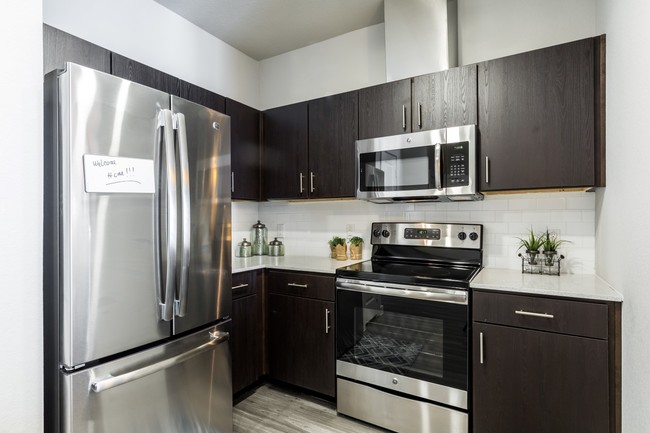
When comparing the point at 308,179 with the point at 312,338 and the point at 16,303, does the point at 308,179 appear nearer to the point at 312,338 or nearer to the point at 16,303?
the point at 312,338

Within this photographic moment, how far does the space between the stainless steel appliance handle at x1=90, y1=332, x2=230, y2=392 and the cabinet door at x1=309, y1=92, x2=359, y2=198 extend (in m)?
1.27

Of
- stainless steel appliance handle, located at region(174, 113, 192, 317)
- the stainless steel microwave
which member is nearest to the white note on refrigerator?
stainless steel appliance handle, located at region(174, 113, 192, 317)

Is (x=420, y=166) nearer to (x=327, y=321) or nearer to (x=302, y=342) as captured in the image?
(x=327, y=321)

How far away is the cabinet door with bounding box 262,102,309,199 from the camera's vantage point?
2756 mm

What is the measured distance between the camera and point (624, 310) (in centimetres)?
150

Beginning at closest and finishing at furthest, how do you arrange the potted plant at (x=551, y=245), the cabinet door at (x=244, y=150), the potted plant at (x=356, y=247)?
1. the potted plant at (x=551, y=245)
2. the cabinet door at (x=244, y=150)
3. the potted plant at (x=356, y=247)

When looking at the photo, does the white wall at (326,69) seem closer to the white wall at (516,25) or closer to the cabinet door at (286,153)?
the cabinet door at (286,153)

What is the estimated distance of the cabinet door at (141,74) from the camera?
6.27 feet

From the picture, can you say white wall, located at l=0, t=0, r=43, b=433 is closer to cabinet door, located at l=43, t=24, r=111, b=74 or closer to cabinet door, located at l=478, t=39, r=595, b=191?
cabinet door, located at l=43, t=24, r=111, b=74

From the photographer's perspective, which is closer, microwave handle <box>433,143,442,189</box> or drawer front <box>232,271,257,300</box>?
microwave handle <box>433,143,442,189</box>

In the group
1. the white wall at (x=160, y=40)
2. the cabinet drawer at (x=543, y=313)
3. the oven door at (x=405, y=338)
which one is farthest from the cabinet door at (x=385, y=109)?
the white wall at (x=160, y=40)

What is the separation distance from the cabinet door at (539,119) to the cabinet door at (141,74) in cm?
191

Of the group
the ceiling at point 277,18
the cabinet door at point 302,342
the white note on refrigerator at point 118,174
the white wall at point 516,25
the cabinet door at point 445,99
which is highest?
the ceiling at point 277,18

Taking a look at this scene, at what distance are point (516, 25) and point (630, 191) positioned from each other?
1438 mm
